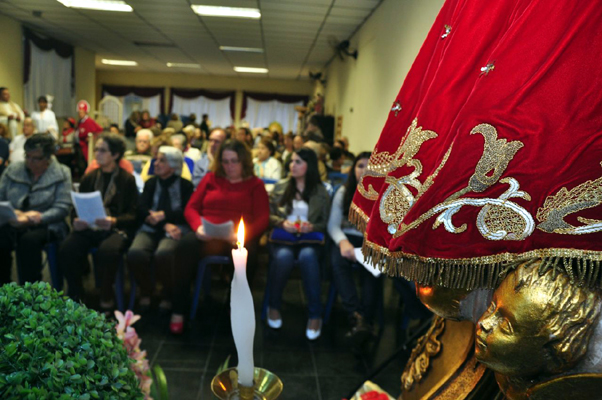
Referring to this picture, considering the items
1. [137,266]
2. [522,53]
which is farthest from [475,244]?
[137,266]

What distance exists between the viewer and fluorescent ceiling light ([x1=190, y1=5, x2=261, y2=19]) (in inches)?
267

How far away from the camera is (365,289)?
10.5 feet

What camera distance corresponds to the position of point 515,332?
0.67 meters

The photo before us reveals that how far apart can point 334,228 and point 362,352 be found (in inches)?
32.0

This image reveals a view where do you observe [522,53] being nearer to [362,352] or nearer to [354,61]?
[362,352]

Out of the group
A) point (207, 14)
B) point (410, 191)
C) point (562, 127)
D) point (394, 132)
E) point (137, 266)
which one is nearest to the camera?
point (562, 127)

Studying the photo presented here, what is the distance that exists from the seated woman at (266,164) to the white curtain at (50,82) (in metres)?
6.46

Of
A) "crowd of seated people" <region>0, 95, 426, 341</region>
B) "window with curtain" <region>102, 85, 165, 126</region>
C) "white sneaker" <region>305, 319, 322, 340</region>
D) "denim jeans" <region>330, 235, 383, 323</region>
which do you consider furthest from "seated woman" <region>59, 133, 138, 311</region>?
"window with curtain" <region>102, 85, 165, 126</region>

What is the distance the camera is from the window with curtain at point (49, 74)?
387 inches

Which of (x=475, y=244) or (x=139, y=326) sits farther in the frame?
(x=139, y=326)

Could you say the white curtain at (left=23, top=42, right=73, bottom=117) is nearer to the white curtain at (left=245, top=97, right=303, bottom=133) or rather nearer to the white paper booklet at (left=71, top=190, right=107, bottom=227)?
the white curtain at (left=245, top=97, right=303, bottom=133)

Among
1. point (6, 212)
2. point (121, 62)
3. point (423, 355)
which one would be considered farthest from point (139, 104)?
point (423, 355)

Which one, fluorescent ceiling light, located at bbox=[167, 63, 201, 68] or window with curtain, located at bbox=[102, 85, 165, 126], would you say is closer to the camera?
fluorescent ceiling light, located at bbox=[167, 63, 201, 68]

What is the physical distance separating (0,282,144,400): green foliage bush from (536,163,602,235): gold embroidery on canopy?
640 mm
